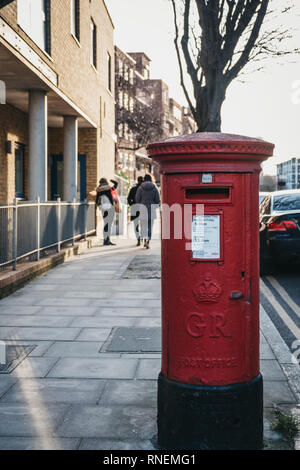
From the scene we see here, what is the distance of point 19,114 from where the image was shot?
55.1 ft

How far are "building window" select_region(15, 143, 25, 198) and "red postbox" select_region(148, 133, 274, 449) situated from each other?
13924mm

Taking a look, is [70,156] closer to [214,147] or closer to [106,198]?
[106,198]

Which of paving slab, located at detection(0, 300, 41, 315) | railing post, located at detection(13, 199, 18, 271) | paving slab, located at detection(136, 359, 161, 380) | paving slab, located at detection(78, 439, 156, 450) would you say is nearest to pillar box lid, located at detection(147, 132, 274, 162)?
paving slab, located at detection(78, 439, 156, 450)

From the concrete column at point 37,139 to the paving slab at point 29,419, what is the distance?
9.40 m

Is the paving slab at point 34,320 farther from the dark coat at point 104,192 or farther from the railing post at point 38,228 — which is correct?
the dark coat at point 104,192

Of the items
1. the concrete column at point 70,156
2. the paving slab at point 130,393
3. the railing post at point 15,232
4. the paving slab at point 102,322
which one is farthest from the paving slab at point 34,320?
the concrete column at point 70,156

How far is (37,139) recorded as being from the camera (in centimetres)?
1335

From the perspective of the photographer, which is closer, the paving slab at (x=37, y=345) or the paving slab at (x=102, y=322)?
the paving slab at (x=37, y=345)

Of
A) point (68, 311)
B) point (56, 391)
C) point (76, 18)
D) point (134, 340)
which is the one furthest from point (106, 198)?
point (56, 391)

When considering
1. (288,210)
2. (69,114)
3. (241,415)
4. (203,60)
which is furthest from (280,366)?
(69,114)

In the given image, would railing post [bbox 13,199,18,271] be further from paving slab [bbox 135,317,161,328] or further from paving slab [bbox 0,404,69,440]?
paving slab [bbox 0,404,69,440]

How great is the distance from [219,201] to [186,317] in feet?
2.27

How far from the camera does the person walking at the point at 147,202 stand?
15.8m
